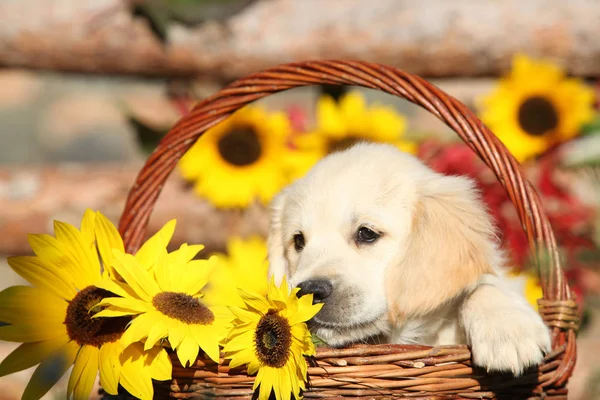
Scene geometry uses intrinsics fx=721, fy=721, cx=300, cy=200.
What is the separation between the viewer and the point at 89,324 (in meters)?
1.65

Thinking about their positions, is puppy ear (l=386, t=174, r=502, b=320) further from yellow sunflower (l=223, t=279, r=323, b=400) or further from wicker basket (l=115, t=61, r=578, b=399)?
yellow sunflower (l=223, t=279, r=323, b=400)

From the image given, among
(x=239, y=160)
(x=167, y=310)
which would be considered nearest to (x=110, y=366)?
(x=167, y=310)

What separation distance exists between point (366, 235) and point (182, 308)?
0.66 meters

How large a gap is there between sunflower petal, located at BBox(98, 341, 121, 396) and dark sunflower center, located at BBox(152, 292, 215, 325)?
137mm

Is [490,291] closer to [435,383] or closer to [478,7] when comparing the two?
[435,383]

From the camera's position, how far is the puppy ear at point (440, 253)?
1872 mm

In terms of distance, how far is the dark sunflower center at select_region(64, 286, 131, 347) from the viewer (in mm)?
1637

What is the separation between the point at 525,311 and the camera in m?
1.85

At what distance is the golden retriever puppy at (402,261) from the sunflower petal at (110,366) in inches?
18.8

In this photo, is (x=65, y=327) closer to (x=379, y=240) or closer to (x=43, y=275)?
(x=43, y=275)

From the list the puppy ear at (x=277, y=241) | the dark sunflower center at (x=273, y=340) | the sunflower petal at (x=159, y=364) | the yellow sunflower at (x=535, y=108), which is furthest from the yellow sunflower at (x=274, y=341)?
the yellow sunflower at (x=535, y=108)

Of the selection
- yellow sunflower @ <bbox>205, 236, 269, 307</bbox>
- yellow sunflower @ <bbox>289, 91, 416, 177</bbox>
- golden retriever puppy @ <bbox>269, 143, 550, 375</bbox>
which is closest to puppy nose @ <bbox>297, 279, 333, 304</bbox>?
golden retriever puppy @ <bbox>269, 143, 550, 375</bbox>

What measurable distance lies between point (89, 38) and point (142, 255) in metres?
2.21

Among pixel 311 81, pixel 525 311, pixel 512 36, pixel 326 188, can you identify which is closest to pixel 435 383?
pixel 525 311
